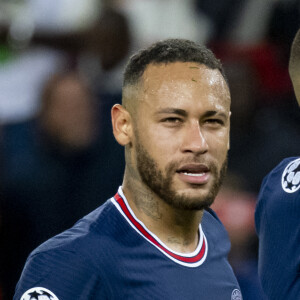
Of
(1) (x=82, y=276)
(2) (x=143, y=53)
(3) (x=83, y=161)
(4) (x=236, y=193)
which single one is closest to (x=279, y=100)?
(4) (x=236, y=193)

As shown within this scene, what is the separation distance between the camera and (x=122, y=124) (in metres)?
2.49

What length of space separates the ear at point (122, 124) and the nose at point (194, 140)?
21cm

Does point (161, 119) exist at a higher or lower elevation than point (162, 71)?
lower

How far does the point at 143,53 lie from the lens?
2.49 m

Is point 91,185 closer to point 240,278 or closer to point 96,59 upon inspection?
point 240,278

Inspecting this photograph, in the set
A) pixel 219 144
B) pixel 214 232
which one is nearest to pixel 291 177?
pixel 214 232

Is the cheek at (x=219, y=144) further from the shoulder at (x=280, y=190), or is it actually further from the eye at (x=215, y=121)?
the shoulder at (x=280, y=190)

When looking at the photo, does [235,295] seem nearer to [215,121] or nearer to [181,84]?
[215,121]

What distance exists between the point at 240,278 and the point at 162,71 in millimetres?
1577

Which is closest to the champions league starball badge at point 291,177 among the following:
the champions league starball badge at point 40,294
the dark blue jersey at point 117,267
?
the dark blue jersey at point 117,267

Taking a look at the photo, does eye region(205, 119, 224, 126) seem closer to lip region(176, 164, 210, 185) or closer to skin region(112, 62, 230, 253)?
skin region(112, 62, 230, 253)

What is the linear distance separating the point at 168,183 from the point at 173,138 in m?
0.15

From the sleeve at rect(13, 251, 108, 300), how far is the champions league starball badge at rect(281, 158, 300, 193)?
37.0 inches

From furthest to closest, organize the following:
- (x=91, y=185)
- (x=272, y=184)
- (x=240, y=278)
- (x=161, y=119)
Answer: (x=91, y=185), (x=240, y=278), (x=272, y=184), (x=161, y=119)
